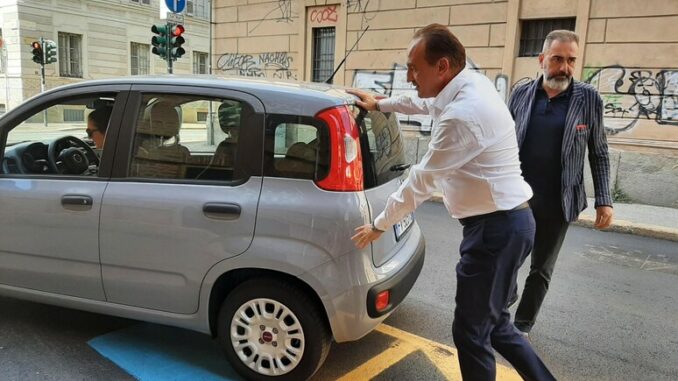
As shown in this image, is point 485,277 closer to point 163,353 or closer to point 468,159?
point 468,159

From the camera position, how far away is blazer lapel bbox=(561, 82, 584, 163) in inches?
118

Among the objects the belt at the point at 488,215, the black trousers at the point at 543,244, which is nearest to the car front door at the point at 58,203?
the belt at the point at 488,215

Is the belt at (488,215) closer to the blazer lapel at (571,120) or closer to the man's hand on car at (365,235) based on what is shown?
the man's hand on car at (365,235)

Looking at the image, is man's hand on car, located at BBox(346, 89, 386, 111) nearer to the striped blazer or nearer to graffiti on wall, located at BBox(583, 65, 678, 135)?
the striped blazer

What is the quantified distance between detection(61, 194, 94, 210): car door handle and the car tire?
972mm

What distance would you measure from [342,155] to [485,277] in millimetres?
900

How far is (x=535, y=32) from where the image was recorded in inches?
384

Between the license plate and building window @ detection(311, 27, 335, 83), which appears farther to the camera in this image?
building window @ detection(311, 27, 335, 83)

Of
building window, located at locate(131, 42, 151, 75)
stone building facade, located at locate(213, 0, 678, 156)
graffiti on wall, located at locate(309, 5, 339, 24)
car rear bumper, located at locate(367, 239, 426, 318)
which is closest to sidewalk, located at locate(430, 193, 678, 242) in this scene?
stone building facade, located at locate(213, 0, 678, 156)

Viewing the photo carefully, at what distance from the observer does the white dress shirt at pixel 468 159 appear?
210 centimetres

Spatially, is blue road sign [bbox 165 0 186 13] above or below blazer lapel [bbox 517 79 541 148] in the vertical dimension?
above

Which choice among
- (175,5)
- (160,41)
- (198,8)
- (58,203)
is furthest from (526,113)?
(198,8)

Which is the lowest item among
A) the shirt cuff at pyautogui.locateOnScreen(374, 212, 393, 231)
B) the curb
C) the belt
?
the curb

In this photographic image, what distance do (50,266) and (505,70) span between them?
342 inches
